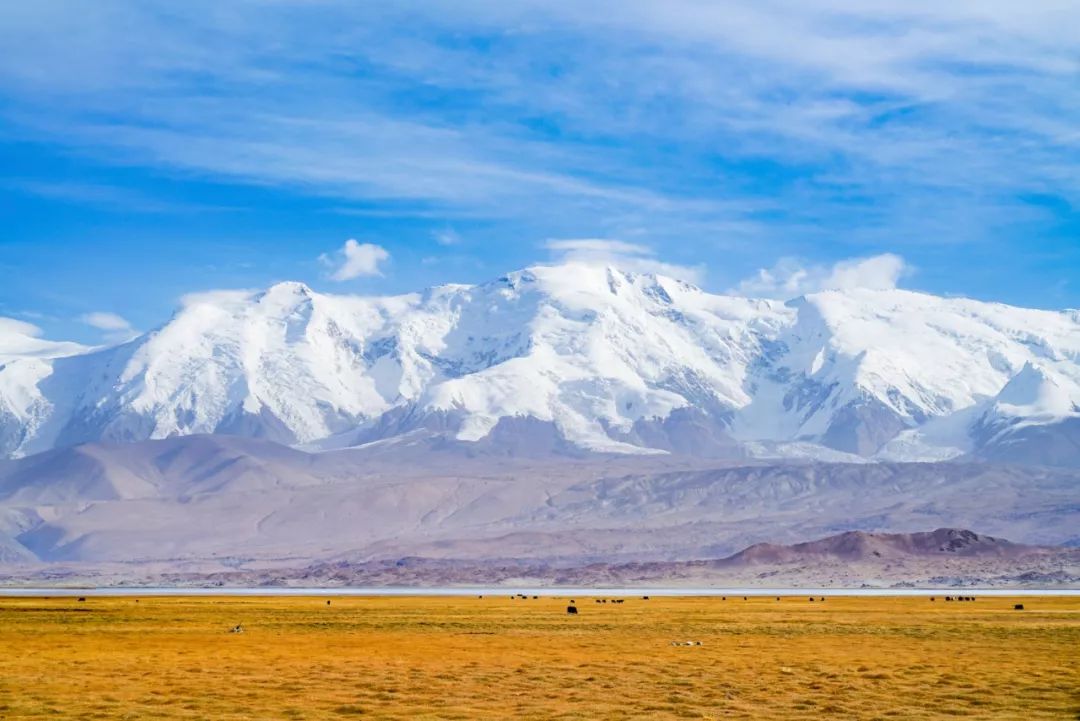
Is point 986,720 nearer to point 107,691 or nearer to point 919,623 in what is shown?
point 107,691

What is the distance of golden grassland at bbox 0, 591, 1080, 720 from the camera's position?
4038cm

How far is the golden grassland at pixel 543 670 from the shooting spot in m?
40.4

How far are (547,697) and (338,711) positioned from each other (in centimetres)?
628

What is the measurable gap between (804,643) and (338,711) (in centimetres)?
3105

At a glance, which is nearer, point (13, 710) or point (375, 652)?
point (13, 710)

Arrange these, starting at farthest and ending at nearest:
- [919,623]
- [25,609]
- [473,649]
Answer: [25,609]
[919,623]
[473,649]

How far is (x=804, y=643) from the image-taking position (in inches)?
2608

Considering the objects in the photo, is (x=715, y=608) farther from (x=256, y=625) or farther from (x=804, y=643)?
→ (x=804, y=643)

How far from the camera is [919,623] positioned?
85.1 meters

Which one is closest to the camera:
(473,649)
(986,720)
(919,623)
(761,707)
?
(986,720)

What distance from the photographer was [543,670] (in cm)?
5147

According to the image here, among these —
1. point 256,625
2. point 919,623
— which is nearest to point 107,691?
point 256,625

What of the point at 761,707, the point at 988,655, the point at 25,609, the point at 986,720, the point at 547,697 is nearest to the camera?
the point at 986,720

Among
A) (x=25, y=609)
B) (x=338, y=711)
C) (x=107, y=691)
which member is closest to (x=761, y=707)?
(x=338, y=711)
